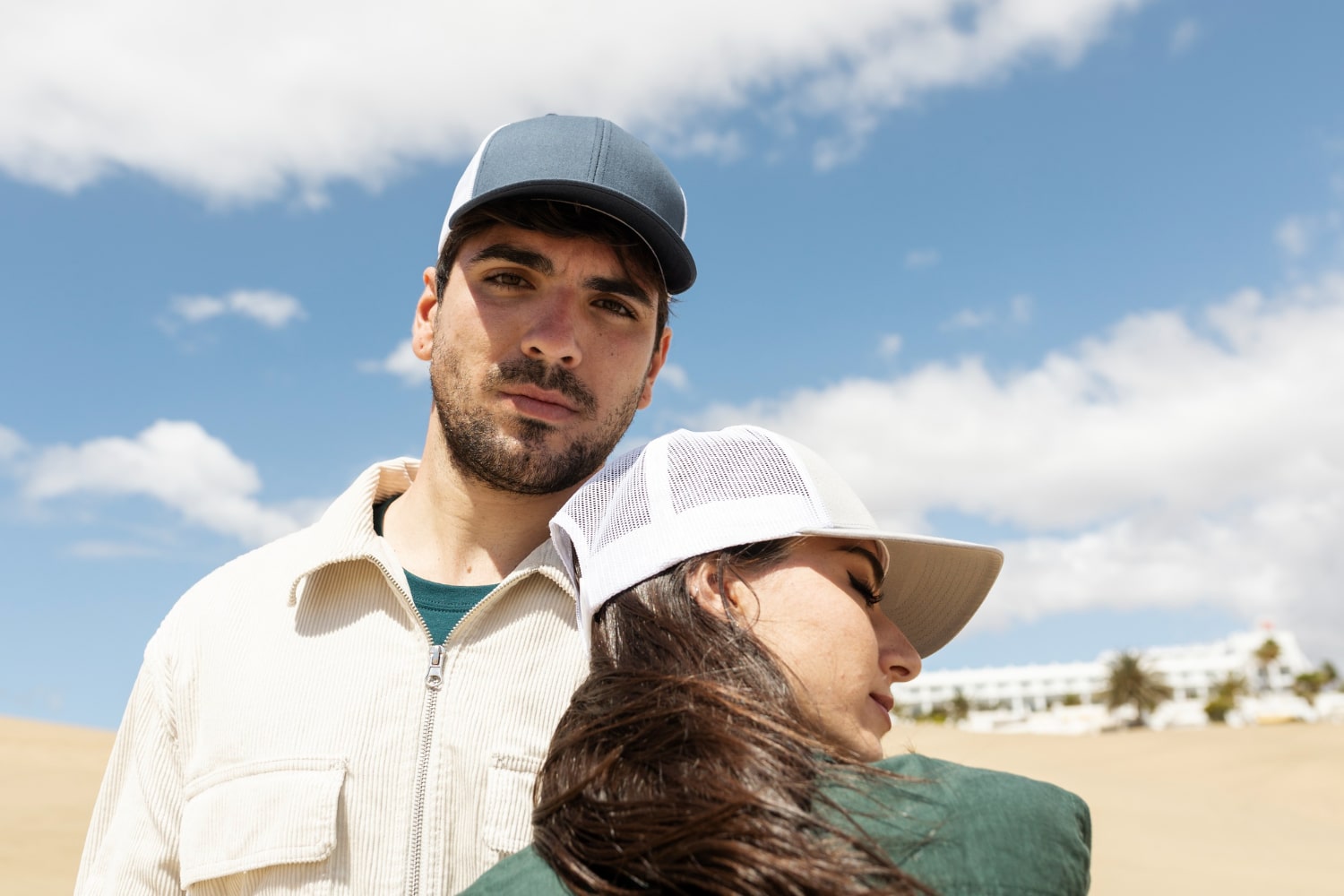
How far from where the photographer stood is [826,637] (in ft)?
5.50

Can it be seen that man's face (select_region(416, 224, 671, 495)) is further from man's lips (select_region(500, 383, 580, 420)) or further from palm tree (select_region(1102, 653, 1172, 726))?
palm tree (select_region(1102, 653, 1172, 726))

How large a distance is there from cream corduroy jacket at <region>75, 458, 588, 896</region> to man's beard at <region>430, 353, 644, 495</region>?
184mm

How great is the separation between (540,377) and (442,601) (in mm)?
583

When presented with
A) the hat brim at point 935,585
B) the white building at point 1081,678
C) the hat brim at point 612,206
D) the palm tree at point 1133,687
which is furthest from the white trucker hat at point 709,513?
the white building at point 1081,678

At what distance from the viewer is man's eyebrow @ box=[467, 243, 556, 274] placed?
8.07 ft

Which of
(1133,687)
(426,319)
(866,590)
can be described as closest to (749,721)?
(866,590)

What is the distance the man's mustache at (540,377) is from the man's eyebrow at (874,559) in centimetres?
88

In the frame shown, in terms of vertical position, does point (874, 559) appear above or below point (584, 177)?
below

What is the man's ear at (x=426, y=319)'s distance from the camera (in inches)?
111

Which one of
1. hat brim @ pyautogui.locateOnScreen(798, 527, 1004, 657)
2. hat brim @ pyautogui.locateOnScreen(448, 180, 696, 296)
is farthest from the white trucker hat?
hat brim @ pyautogui.locateOnScreen(448, 180, 696, 296)

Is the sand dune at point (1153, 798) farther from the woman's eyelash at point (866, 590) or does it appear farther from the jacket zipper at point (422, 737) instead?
the woman's eyelash at point (866, 590)

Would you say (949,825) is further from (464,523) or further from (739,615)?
(464,523)

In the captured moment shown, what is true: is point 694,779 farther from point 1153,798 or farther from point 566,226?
point 1153,798

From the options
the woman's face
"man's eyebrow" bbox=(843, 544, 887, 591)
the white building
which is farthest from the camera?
the white building
